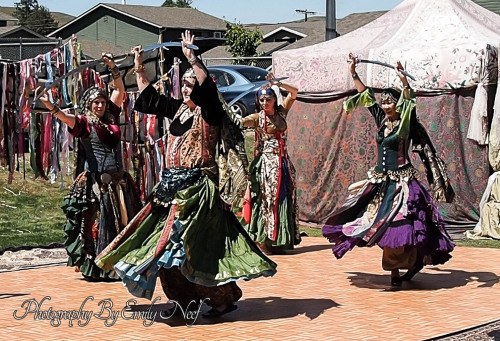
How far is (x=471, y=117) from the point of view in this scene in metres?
12.6

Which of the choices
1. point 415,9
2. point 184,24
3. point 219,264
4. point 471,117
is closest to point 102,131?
point 219,264

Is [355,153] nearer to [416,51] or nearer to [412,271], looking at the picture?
[416,51]

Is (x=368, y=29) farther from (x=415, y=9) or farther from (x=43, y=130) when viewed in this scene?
(x=43, y=130)

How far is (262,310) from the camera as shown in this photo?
26.3 ft

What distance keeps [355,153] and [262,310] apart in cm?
590

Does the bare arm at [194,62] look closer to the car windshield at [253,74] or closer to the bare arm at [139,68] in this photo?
the bare arm at [139,68]

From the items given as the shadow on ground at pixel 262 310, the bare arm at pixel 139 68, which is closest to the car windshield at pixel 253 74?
the shadow on ground at pixel 262 310

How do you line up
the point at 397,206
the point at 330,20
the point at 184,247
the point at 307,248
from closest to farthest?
the point at 184,247
the point at 397,206
the point at 307,248
the point at 330,20

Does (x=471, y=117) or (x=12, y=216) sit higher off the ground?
(x=471, y=117)

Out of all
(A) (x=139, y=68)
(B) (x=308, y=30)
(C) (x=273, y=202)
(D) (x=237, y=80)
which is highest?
(B) (x=308, y=30)

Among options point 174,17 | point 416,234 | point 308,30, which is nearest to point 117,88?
point 416,234

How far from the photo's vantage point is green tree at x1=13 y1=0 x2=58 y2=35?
7387 centimetres

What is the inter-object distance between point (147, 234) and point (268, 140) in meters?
3.82

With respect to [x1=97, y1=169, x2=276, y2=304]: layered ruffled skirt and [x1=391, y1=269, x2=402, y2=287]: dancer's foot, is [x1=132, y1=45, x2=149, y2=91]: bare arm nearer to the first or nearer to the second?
[x1=97, y1=169, x2=276, y2=304]: layered ruffled skirt
